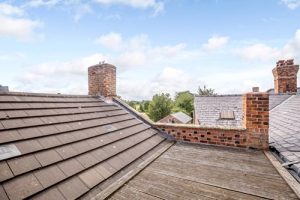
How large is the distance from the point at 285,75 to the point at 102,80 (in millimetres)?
11497

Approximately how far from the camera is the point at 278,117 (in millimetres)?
7418

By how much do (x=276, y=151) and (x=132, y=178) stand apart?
3.41 m

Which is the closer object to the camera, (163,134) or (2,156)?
(2,156)

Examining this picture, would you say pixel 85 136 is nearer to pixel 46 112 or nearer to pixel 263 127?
pixel 46 112

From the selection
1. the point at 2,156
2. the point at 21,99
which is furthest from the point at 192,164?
the point at 21,99

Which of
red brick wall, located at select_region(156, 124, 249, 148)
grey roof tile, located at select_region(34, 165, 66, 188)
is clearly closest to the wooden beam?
red brick wall, located at select_region(156, 124, 249, 148)

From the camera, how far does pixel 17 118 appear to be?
10.6 ft

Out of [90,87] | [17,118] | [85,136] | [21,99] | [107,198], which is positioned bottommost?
[107,198]

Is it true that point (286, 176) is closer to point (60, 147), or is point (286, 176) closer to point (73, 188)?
point (73, 188)

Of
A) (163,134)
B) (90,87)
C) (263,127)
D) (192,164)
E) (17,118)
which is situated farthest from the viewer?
(90,87)

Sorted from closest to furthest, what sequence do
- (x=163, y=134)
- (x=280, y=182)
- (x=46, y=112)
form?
(x=280, y=182), (x=46, y=112), (x=163, y=134)

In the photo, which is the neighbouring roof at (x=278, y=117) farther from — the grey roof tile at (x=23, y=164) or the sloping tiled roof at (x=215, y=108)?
the grey roof tile at (x=23, y=164)

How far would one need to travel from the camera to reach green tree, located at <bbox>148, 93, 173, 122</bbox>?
1657 inches

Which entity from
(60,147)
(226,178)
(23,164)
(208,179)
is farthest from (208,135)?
(23,164)
